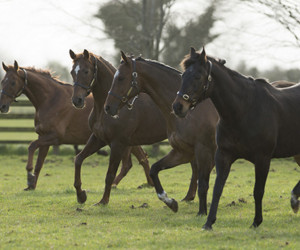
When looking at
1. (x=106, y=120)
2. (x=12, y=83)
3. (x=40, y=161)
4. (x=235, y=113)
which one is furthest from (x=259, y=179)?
(x=12, y=83)

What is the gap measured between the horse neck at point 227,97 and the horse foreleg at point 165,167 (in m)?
1.54

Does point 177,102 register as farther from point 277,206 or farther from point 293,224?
point 277,206

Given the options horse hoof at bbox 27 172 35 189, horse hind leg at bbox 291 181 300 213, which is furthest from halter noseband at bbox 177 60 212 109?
horse hoof at bbox 27 172 35 189

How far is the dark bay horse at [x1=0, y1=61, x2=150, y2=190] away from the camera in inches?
445

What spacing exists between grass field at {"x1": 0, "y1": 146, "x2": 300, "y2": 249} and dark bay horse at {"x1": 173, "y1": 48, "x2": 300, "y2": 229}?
21.2 inches

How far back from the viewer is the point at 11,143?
19.3m

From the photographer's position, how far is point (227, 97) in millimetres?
6375

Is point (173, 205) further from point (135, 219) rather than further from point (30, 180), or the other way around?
point (30, 180)

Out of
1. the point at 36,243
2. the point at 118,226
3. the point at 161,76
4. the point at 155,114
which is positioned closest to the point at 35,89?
the point at 155,114

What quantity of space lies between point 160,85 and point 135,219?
1841mm

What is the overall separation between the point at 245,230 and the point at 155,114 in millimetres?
3446

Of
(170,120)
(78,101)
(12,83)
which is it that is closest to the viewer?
(170,120)

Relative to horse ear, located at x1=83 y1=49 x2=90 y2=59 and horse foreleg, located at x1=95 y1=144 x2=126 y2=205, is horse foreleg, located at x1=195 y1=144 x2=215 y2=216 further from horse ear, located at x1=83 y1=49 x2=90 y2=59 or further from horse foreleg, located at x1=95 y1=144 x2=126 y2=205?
horse ear, located at x1=83 y1=49 x2=90 y2=59

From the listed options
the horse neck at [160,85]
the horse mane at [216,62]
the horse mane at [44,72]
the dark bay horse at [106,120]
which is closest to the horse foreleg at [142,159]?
the dark bay horse at [106,120]
